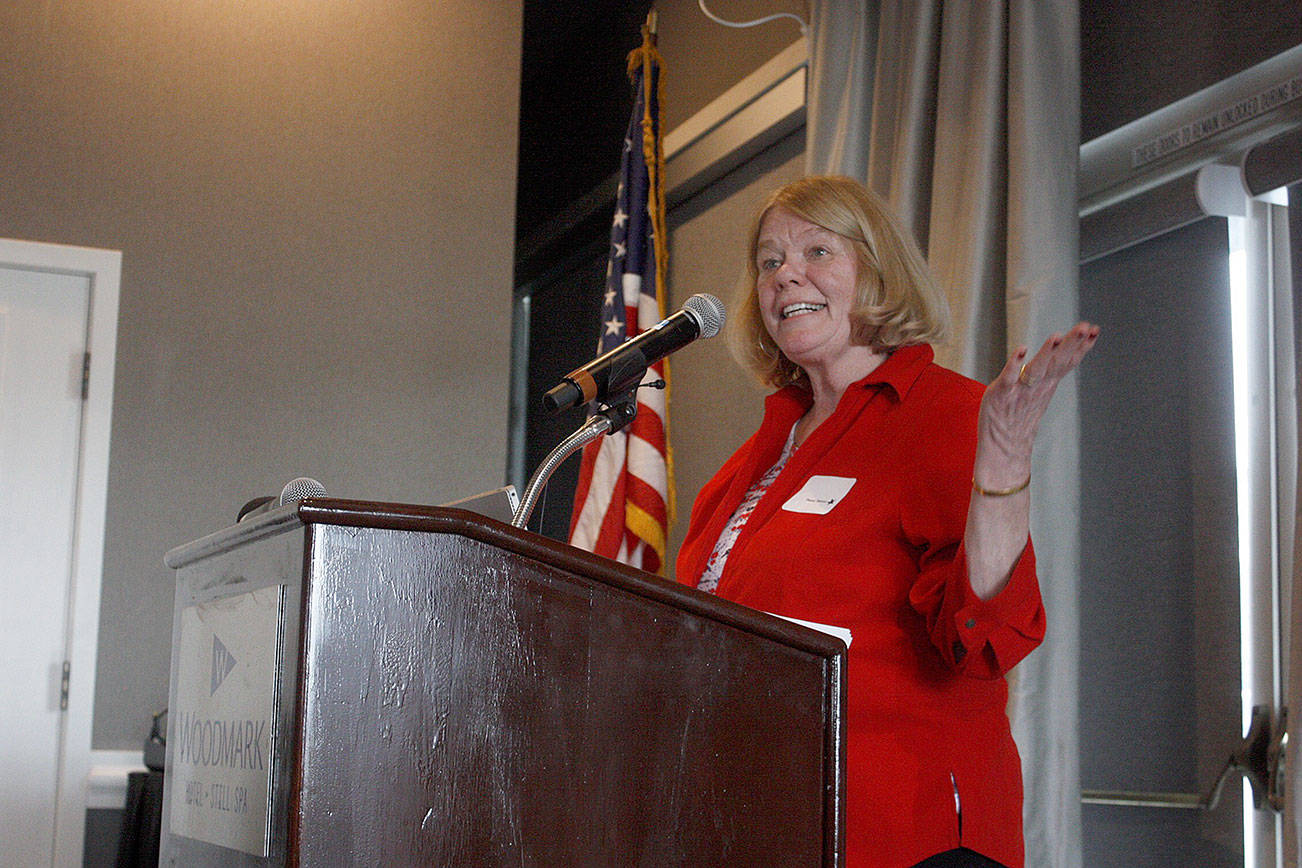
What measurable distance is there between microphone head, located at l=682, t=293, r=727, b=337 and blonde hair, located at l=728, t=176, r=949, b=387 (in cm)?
32

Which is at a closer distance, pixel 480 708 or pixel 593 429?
pixel 480 708

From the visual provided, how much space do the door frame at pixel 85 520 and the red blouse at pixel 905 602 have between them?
247cm

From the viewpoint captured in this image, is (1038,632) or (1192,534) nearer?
(1038,632)

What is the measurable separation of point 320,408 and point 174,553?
2596 millimetres

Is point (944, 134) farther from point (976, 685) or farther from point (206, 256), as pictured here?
point (206, 256)

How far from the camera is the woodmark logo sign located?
0.84 m

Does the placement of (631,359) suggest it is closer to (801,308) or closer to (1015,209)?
(801,308)

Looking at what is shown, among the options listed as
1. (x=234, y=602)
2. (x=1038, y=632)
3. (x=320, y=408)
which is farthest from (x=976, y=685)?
(x=320, y=408)

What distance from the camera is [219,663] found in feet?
3.08

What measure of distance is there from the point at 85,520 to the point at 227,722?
2.78 metres

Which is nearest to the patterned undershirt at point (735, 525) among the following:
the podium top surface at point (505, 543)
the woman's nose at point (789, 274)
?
the woman's nose at point (789, 274)

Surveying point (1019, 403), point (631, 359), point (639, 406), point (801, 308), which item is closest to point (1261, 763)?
point (801, 308)

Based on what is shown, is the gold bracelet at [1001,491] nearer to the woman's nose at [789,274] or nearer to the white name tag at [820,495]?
the white name tag at [820,495]

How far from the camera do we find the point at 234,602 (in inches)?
36.2
